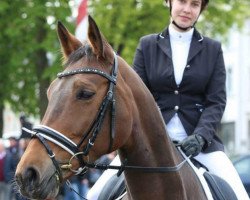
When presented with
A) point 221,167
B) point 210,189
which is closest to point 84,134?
point 210,189

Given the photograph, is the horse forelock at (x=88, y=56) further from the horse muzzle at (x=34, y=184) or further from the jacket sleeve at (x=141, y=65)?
the jacket sleeve at (x=141, y=65)

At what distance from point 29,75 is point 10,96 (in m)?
1.59

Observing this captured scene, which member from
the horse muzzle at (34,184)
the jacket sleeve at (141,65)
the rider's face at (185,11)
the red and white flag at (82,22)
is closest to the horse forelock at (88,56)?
the horse muzzle at (34,184)

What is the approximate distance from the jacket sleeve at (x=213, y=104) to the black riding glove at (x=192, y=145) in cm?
11

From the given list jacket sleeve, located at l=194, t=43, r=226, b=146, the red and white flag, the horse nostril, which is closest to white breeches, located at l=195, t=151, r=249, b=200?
jacket sleeve, located at l=194, t=43, r=226, b=146

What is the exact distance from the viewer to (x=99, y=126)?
468cm

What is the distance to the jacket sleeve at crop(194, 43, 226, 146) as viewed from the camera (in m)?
5.84

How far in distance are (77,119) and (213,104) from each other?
5.71 feet

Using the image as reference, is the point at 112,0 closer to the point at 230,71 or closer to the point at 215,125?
the point at 215,125

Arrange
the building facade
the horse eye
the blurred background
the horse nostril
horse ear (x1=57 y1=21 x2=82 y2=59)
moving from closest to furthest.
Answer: the horse nostril → the horse eye → horse ear (x1=57 y1=21 x2=82 y2=59) → the blurred background → the building facade

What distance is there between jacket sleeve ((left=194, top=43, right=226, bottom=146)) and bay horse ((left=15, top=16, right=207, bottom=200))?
20.2 inches

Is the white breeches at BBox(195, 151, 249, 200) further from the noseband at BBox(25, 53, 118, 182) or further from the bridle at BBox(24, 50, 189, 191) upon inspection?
the noseband at BBox(25, 53, 118, 182)

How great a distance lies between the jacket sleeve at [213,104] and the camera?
19.2 feet

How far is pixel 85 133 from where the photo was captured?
4637mm
